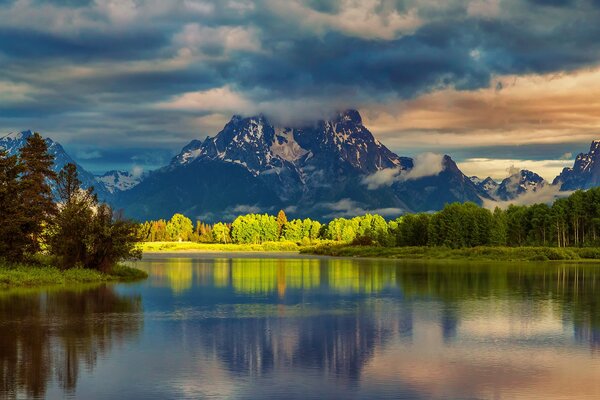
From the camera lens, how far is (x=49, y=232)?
94625 mm

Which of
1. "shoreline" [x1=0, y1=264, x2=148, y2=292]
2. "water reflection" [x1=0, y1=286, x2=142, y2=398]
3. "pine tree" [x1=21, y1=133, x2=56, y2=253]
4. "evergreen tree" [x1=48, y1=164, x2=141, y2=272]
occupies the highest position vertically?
"pine tree" [x1=21, y1=133, x2=56, y2=253]

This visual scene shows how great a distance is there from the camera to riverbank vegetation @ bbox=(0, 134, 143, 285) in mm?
80062

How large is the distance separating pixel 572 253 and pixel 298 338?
14576cm

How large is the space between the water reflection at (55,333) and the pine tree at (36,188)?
1858cm

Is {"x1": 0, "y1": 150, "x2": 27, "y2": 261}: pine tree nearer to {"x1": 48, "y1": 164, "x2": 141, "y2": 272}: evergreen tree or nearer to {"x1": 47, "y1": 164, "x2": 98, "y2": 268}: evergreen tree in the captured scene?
{"x1": 47, "y1": 164, "x2": 98, "y2": 268}: evergreen tree

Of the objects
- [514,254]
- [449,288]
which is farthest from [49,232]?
[514,254]

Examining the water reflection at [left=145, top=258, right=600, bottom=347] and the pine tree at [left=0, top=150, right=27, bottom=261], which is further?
the pine tree at [left=0, top=150, right=27, bottom=261]

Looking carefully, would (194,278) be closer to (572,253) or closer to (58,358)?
(58,358)

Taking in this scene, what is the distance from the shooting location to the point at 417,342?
133 feet

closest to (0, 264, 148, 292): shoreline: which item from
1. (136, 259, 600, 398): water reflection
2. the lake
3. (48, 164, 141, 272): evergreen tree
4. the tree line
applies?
the tree line

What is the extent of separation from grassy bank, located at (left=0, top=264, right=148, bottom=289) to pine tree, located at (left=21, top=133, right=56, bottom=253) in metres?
3.84

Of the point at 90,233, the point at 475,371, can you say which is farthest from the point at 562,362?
the point at 90,233

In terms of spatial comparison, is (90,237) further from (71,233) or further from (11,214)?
(11,214)

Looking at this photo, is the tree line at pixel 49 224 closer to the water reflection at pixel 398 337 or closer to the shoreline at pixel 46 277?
the shoreline at pixel 46 277
